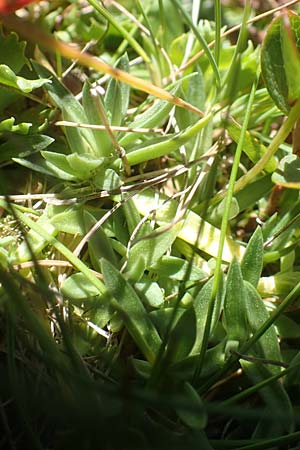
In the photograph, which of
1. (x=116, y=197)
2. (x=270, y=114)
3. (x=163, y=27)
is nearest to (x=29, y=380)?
(x=116, y=197)

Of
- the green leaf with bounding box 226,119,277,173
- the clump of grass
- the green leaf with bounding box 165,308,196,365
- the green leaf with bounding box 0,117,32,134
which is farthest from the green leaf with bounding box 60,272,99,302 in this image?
the green leaf with bounding box 226,119,277,173

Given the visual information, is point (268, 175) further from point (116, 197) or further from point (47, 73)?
point (47, 73)

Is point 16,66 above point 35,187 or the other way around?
above

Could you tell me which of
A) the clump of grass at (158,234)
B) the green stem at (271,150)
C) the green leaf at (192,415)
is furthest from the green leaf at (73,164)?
the green leaf at (192,415)

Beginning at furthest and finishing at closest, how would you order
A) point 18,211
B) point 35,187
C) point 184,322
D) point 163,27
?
point 163,27, point 35,187, point 18,211, point 184,322

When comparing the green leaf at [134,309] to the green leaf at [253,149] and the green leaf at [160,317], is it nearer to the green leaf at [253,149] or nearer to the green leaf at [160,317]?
the green leaf at [160,317]

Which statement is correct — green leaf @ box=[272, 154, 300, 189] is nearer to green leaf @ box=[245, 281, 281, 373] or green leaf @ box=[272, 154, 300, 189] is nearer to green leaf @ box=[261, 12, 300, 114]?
green leaf @ box=[261, 12, 300, 114]
